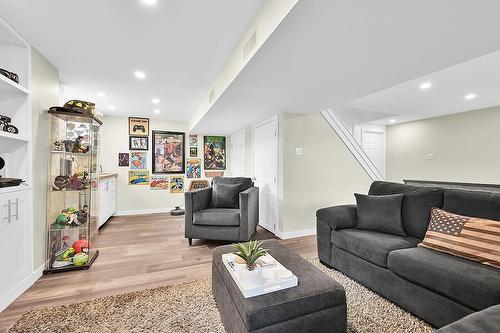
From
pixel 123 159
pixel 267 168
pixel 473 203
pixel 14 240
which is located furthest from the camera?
pixel 123 159

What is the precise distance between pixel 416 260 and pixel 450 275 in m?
0.20

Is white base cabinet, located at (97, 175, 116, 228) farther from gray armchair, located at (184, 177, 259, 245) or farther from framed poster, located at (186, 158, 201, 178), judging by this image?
gray armchair, located at (184, 177, 259, 245)

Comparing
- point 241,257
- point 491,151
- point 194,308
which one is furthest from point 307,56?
point 491,151

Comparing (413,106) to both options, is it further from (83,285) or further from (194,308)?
(83,285)

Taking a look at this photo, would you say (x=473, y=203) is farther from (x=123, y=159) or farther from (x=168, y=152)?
(x=123, y=159)

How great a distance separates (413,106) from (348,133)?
174 centimetres

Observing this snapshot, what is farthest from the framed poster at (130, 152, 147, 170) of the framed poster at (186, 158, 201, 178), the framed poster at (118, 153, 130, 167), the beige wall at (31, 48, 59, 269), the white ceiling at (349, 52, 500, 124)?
the white ceiling at (349, 52, 500, 124)

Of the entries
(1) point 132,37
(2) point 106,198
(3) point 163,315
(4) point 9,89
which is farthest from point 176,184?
(3) point 163,315

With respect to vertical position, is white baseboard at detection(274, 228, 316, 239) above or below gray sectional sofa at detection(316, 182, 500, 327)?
below

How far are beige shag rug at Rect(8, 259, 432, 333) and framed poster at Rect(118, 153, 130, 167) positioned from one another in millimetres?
3616

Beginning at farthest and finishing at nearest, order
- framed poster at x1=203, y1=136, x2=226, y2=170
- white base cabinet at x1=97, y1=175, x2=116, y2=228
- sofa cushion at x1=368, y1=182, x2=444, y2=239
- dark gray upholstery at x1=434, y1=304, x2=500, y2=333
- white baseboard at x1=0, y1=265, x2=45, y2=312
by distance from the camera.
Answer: framed poster at x1=203, y1=136, x2=226, y2=170 → white base cabinet at x1=97, y1=175, x2=116, y2=228 → sofa cushion at x1=368, y1=182, x2=444, y2=239 → white baseboard at x1=0, y1=265, x2=45, y2=312 → dark gray upholstery at x1=434, y1=304, x2=500, y2=333

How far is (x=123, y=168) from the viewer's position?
485 cm

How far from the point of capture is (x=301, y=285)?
126 centimetres

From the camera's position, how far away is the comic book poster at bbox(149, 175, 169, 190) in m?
5.07
